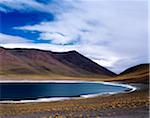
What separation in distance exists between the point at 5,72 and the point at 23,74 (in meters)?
10.2

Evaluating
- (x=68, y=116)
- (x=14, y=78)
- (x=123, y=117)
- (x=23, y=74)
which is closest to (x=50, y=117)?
(x=68, y=116)

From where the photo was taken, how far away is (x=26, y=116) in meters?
18.0

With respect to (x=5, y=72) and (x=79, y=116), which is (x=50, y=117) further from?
(x=5, y=72)

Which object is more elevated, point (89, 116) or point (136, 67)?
point (136, 67)

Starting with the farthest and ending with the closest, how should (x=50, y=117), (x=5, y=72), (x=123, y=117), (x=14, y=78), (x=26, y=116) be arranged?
(x=5, y=72) → (x=14, y=78) → (x=26, y=116) → (x=50, y=117) → (x=123, y=117)

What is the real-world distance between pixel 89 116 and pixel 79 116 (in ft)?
1.54

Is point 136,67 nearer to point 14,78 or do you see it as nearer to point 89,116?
point 14,78

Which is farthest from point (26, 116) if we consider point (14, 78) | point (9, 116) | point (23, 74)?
point (23, 74)

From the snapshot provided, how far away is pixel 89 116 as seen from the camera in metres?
16.2

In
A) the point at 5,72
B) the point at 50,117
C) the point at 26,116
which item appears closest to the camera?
the point at 50,117

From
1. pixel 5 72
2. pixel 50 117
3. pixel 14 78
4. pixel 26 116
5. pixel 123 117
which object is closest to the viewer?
pixel 123 117

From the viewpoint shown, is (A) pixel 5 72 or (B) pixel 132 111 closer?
(B) pixel 132 111

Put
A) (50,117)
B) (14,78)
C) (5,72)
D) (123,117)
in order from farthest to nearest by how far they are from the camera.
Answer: (5,72) → (14,78) → (50,117) → (123,117)

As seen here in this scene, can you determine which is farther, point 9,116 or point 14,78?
point 14,78
